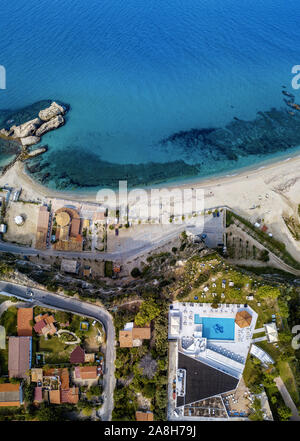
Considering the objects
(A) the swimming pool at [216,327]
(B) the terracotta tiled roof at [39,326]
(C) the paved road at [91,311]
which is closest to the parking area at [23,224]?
(C) the paved road at [91,311]

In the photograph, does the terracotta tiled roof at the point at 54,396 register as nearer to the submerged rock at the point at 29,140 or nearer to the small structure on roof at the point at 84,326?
the small structure on roof at the point at 84,326

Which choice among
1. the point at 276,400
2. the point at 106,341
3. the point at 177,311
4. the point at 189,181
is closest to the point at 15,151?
the point at 189,181

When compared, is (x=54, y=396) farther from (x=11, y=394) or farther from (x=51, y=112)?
(x=51, y=112)

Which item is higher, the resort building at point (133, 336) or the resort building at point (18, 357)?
the resort building at point (133, 336)

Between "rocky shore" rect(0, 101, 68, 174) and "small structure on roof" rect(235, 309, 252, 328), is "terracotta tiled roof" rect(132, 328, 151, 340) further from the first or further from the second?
"rocky shore" rect(0, 101, 68, 174)

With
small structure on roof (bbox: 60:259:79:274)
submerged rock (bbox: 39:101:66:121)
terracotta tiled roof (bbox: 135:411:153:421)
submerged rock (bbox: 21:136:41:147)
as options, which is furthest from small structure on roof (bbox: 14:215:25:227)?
terracotta tiled roof (bbox: 135:411:153:421)
